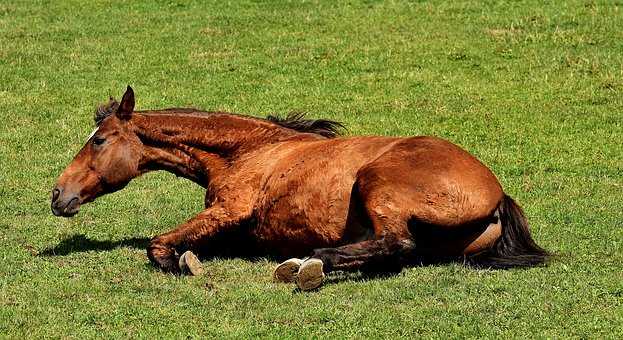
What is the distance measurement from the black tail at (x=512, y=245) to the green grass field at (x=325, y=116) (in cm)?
27

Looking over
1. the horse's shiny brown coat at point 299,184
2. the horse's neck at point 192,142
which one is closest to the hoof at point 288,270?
the horse's shiny brown coat at point 299,184

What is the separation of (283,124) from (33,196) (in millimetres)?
3779

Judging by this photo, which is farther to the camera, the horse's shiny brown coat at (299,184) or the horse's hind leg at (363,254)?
the horse's shiny brown coat at (299,184)

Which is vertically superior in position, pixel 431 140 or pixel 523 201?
pixel 431 140

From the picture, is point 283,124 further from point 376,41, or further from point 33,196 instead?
point 376,41

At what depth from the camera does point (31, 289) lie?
374 inches

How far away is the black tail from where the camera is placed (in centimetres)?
982

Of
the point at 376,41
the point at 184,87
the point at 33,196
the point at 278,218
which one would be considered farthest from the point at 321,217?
the point at 376,41

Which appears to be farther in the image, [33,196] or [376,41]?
[376,41]

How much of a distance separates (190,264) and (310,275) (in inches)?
53.1

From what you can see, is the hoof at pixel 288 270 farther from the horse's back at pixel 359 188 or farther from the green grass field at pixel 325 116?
the horse's back at pixel 359 188

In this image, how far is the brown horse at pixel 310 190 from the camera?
946 cm

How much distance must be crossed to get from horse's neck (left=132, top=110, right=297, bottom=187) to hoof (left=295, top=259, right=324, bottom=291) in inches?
90.4

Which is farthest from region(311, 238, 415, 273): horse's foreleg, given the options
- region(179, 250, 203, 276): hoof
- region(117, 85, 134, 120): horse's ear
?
region(117, 85, 134, 120): horse's ear
